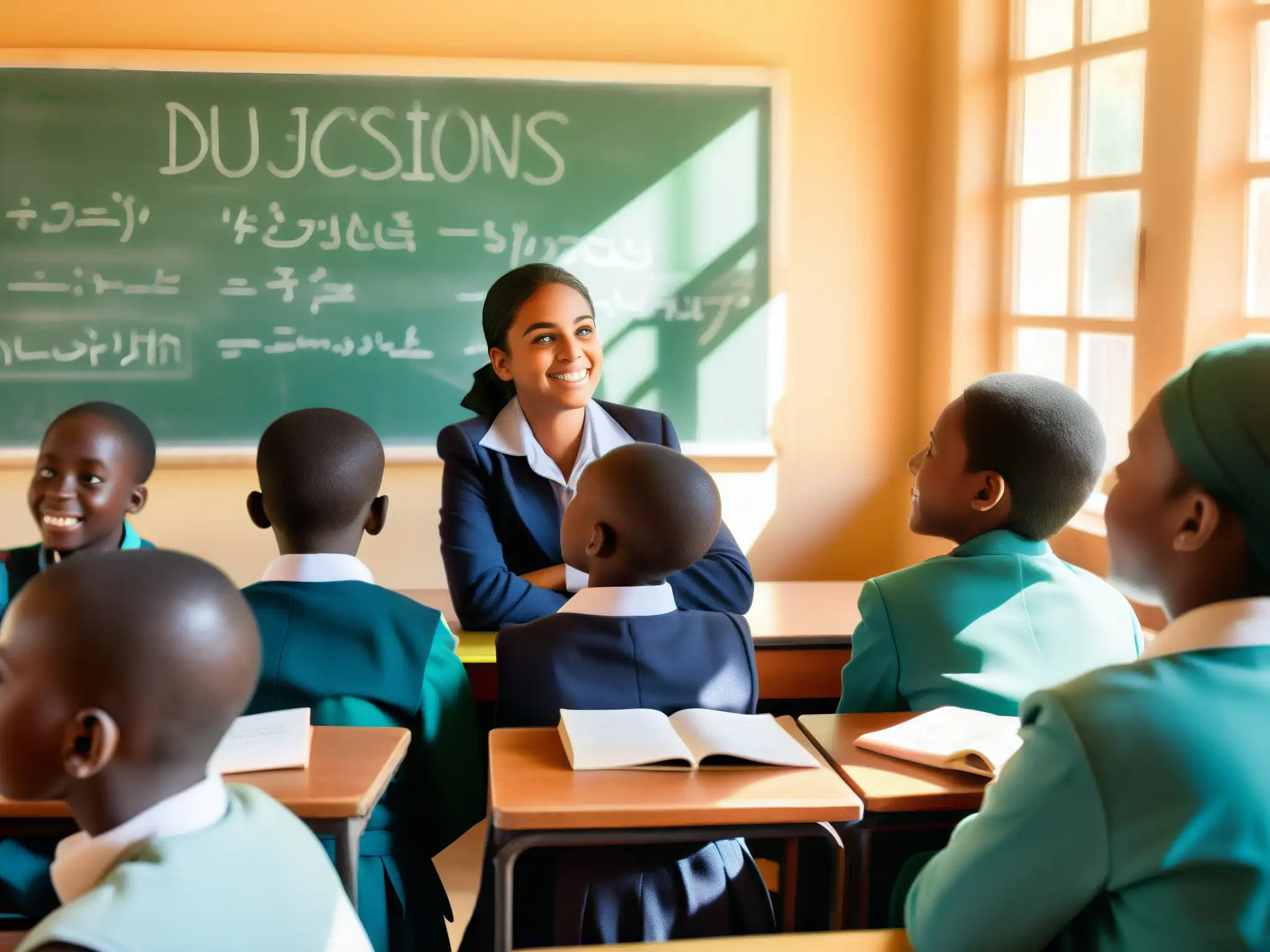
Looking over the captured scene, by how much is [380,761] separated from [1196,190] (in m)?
2.22

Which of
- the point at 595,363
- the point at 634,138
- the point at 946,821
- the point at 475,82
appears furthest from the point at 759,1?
the point at 946,821

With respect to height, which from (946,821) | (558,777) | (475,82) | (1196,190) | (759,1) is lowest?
(946,821)

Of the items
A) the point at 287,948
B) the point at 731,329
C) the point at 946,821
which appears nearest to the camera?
the point at 287,948

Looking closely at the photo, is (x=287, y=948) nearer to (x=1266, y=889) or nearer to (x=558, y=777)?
(x=558, y=777)

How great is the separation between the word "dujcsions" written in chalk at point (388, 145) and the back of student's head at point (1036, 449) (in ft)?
7.31

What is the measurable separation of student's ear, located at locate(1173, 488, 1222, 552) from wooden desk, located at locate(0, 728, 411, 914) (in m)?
0.94

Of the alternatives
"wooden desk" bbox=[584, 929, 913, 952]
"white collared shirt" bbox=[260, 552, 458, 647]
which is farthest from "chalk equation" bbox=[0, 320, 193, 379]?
"wooden desk" bbox=[584, 929, 913, 952]

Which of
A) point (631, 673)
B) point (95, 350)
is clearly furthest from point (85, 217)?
point (631, 673)

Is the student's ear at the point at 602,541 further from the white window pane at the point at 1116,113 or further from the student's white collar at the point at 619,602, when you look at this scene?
the white window pane at the point at 1116,113

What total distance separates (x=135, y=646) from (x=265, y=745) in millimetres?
599

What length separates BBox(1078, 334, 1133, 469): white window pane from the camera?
309cm

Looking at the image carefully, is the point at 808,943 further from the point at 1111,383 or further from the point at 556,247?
the point at 556,247

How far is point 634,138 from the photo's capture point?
12.6 ft

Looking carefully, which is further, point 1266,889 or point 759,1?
point 759,1
